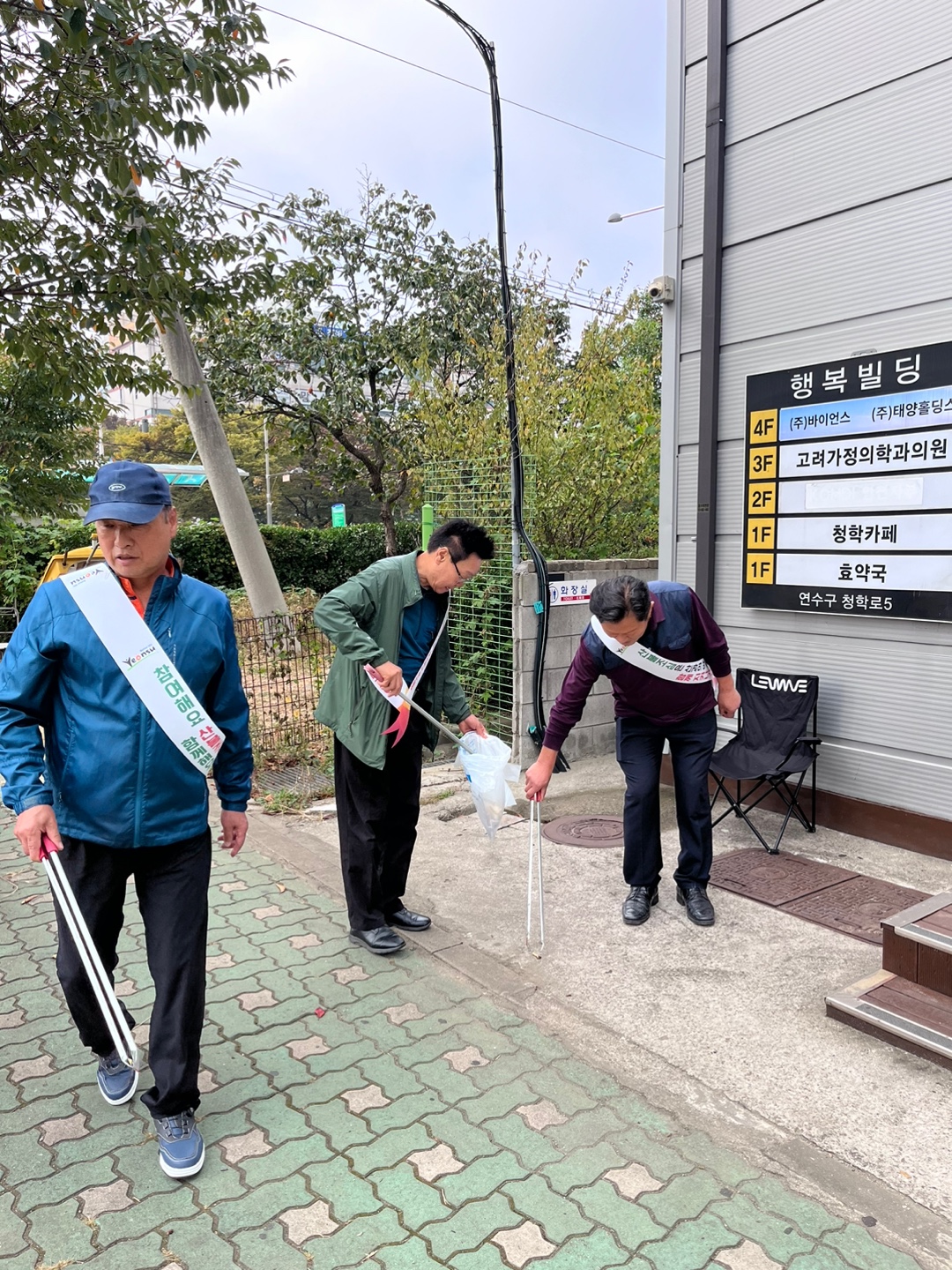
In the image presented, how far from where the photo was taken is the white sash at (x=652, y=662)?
12.1ft

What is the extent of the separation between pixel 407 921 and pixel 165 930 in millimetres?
1637

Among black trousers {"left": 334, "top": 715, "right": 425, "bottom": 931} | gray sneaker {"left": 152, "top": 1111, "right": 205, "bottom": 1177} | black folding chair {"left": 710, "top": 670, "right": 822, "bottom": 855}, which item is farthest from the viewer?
black folding chair {"left": 710, "top": 670, "right": 822, "bottom": 855}

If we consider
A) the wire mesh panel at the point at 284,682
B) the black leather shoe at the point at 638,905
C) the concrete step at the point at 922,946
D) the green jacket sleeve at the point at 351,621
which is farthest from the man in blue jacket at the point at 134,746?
the wire mesh panel at the point at 284,682

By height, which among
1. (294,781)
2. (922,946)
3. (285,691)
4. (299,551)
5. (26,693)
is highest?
(26,693)

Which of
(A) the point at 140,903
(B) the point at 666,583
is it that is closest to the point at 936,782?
(B) the point at 666,583

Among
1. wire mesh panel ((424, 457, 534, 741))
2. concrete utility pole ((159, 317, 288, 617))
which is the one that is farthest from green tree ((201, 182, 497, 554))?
wire mesh panel ((424, 457, 534, 741))

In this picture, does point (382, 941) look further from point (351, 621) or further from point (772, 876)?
point (772, 876)

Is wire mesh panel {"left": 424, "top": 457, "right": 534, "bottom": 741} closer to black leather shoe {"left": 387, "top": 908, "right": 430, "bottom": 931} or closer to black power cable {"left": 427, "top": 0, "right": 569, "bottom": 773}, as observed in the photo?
black power cable {"left": 427, "top": 0, "right": 569, "bottom": 773}

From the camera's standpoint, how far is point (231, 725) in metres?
2.66

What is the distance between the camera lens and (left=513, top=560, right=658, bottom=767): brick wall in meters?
6.14

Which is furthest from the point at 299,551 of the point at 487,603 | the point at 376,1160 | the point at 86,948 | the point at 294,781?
the point at 376,1160

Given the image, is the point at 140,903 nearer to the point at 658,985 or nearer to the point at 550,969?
the point at 550,969

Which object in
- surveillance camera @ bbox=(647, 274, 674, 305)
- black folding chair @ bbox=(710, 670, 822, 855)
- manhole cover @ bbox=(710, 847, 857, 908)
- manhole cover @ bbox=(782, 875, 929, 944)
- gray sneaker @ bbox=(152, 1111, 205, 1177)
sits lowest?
manhole cover @ bbox=(710, 847, 857, 908)

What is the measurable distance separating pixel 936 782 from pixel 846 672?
0.73 meters
